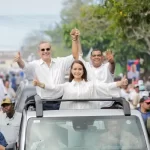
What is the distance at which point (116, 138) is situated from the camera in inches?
344

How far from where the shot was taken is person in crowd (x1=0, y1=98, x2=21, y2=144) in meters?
13.2

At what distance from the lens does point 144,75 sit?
64.5 meters

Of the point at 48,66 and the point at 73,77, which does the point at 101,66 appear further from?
the point at 73,77

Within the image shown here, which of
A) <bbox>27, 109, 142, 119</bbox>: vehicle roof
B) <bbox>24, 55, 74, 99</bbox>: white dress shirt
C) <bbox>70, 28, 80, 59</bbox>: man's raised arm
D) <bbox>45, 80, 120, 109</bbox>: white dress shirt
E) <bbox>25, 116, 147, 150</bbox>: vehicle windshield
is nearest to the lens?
<bbox>25, 116, 147, 150</bbox>: vehicle windshield

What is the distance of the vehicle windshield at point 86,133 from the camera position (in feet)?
28.4

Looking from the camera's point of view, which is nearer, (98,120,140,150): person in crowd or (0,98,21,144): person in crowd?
(98,120,140,150): person in crowd

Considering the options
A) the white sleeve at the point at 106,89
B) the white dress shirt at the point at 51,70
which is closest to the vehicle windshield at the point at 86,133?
the white sleeve at the point at 106,89

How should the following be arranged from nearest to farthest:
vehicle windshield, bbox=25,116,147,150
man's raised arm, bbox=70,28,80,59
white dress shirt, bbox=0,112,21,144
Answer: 1. vehicle windshield, bbox=25,116,147,150
2. man's raised arm, bbox=70,28,80,59
3. white dress shirt, bbox=0,112,21,144

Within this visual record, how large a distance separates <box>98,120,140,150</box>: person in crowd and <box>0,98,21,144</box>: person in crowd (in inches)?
173

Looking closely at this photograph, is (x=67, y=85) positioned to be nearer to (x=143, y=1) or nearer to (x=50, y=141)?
(x=50, y=141)

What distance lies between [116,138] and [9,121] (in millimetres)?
5012

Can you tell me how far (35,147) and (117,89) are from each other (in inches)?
71.0

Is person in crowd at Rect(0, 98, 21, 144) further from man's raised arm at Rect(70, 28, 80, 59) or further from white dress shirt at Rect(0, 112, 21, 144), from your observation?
man's raised arm at Rect(70, 28, 80, 59)

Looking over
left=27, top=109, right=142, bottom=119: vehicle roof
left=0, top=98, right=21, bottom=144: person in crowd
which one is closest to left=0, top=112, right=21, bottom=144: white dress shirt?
left=0, top=98, right=21, bottom=144: person in crowd
